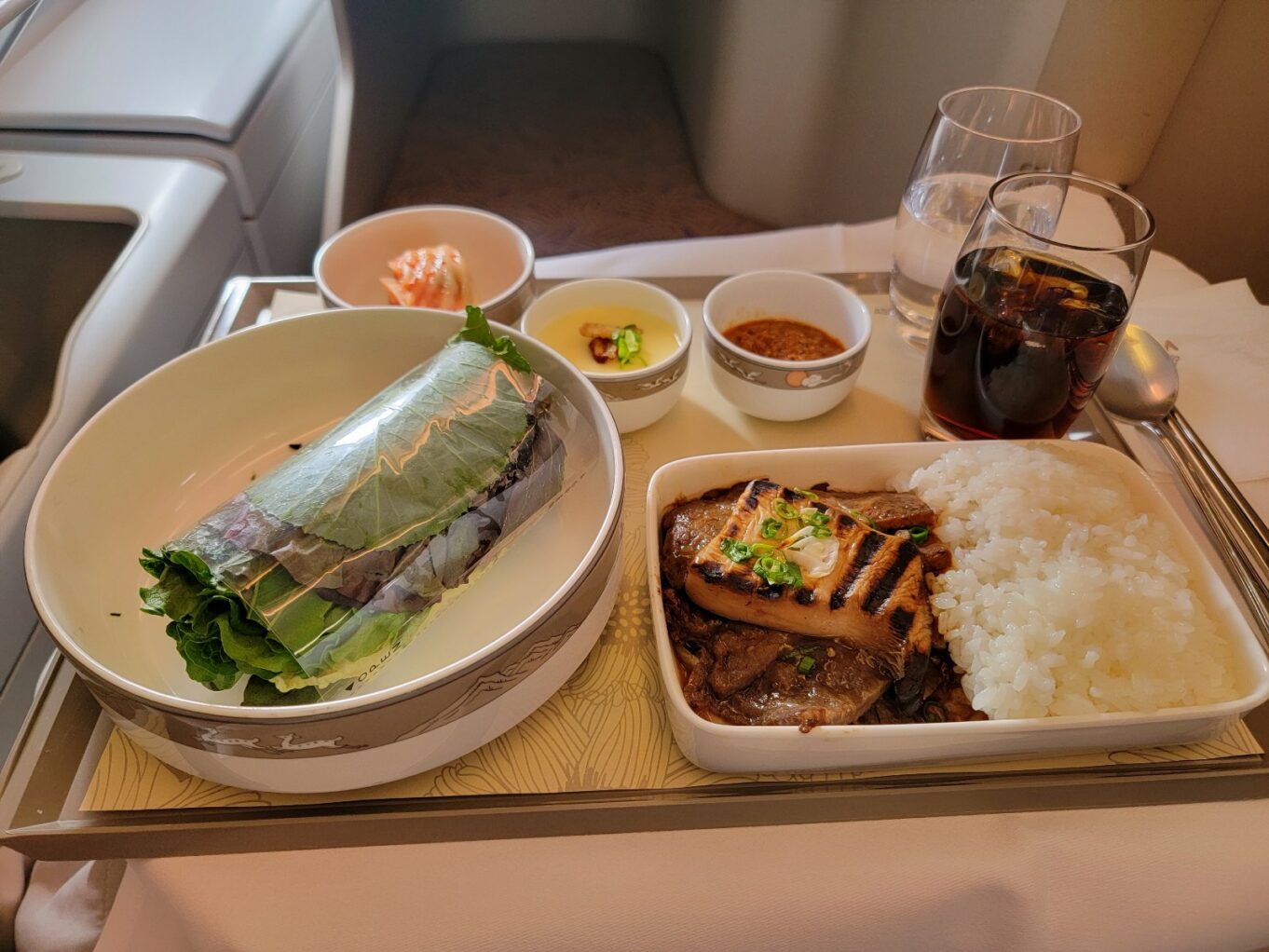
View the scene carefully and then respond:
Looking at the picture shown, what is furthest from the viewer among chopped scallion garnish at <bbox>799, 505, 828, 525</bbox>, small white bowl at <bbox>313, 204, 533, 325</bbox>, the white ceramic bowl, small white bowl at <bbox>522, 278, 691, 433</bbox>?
small white bowl at <bbox>313, 204, 533, 325</bbox>

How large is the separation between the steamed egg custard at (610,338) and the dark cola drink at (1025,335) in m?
0.30

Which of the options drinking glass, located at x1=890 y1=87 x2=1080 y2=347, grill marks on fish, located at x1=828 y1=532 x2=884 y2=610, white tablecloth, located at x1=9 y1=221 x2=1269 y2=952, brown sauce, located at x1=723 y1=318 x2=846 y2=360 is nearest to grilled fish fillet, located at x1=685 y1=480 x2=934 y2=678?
grill marks on fish, located at x1=828 y1=532 x2=884 y2=610

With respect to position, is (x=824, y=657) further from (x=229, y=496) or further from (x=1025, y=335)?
(x=229, y=496)

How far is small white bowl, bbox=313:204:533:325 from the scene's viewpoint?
39.3 inches

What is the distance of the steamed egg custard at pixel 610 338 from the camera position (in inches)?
35.4

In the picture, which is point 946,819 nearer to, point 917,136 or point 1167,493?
point 1167,493

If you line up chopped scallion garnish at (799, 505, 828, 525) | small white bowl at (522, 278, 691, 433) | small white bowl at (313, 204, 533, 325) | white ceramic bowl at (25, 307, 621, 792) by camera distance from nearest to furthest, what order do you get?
white ceramic bowl at (25, 307, 621, 792)
chopped scallion garnish at (799, 505, 828, 525)
small white bowl at (522, 278, 691, 433)
small white bowl at (313, 204, 533, 325)

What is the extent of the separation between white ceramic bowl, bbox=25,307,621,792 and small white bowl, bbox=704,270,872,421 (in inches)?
7.6

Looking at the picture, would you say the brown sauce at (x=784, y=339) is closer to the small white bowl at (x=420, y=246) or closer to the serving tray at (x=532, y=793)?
the small white bowl at (x=420, y=246)

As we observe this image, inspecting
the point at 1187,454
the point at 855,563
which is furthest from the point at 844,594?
the point at 1187,454

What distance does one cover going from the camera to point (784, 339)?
36.2 inches

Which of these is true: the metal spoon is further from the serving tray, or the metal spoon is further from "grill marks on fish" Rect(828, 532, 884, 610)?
"grill marks on fish" Rect(828, 532, 884, 610)

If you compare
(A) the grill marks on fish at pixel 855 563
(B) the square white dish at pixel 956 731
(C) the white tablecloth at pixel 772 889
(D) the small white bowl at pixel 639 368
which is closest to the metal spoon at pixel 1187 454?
(B) the square white dish at pixel 956 731

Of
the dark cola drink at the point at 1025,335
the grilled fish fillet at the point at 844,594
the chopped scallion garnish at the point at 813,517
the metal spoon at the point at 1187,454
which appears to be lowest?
the metal spoon at the point at 1187,454
